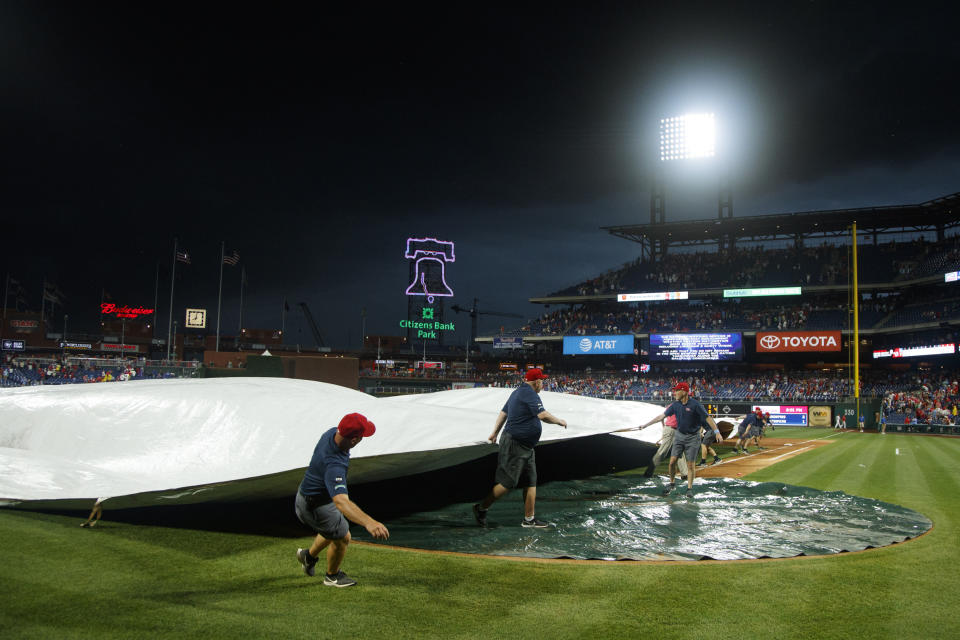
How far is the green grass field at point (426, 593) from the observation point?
424 centimetres

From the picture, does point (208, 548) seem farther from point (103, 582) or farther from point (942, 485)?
point (942, 485)

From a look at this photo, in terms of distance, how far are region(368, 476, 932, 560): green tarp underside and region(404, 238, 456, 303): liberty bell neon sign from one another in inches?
2266

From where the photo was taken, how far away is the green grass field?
4.24 m

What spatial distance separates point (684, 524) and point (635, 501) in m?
1.68

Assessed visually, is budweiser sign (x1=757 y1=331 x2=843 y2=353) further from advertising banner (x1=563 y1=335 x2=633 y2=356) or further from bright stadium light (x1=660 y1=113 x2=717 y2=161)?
bright stadium light (x1=660 y1=113 x2=717 y2=161)

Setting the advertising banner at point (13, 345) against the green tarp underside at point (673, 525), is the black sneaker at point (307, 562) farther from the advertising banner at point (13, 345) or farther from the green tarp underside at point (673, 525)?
the advertising banner at point (13, 345)

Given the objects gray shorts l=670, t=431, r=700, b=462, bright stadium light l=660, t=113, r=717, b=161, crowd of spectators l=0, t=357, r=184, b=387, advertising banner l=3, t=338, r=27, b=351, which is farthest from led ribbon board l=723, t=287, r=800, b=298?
advertising banner l=3, t=338, r=27, b=351

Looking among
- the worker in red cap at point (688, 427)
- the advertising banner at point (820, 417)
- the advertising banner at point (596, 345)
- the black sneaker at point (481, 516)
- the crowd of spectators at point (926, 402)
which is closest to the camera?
the black sneaker at point (481, 516)

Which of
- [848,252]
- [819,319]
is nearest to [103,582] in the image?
[819,319]

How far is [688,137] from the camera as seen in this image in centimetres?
5078

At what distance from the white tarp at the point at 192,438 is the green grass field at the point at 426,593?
634 millimetres

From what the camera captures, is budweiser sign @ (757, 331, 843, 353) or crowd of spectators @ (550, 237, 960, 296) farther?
crowd of spectators @ (550, 237, 960, 296)

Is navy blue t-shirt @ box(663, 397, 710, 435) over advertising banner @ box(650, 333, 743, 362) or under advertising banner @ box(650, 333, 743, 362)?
under

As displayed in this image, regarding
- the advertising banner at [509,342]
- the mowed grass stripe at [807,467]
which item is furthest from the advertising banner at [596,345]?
the mowed grass stripe at [807,467]
